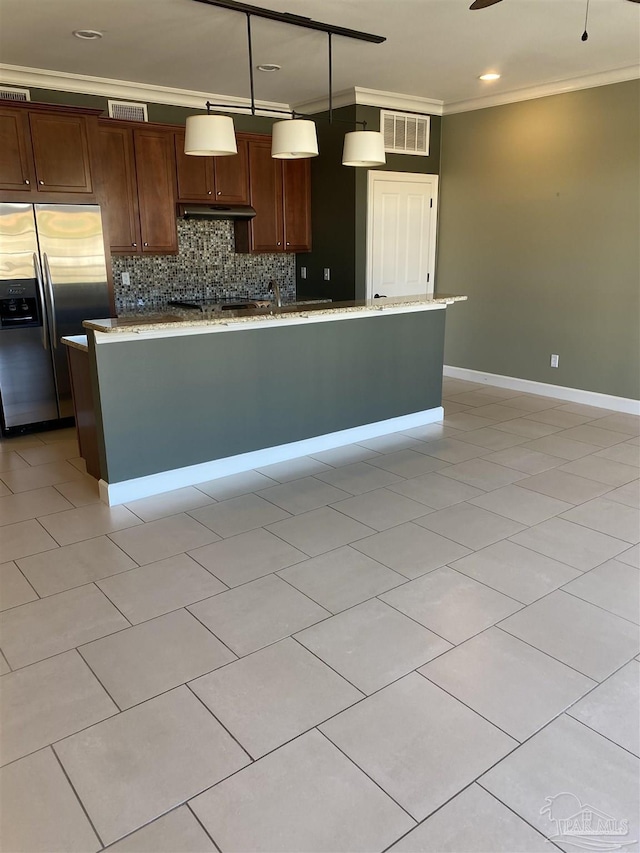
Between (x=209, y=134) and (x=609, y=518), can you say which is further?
(x=609, y=518)

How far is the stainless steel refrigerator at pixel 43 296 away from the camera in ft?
14.9

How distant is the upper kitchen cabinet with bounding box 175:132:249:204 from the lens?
560 centimetres

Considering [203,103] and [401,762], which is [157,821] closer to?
[401,762]

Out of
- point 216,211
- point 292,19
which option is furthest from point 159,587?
point 216,211

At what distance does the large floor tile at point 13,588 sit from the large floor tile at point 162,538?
0.47 m

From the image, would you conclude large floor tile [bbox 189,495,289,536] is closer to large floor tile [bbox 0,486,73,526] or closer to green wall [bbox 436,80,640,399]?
large floor tile [bbox 0,486,73,526]

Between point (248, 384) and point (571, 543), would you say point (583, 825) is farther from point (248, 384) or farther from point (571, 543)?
point (248, 384)

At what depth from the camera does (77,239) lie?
4.74 metres

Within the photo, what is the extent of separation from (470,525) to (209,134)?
2445mm

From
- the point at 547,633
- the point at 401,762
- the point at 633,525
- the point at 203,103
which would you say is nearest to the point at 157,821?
the point at 401,762

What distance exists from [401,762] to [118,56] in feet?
15.7

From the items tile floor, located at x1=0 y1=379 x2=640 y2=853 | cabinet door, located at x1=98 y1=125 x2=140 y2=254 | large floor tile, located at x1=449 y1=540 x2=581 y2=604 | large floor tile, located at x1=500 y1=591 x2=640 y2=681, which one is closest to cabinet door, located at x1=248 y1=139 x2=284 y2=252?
cabinet door, located at x1=98 y1=125 x2=140 y2=254

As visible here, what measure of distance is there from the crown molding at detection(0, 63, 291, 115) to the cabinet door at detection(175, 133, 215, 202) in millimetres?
347

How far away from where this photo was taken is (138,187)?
5398 mm
